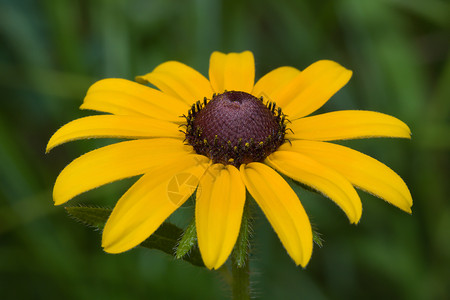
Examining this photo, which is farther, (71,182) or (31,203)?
(31,203)

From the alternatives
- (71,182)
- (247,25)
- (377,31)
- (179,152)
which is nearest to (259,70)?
(247,25)

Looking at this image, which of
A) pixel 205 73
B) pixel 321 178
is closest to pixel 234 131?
pixel 321 178

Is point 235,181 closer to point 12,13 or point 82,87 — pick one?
point 82,87

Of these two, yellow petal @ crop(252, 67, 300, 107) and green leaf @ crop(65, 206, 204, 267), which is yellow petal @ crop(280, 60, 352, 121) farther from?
green leaf @ crop(65, 206, 204, 267)

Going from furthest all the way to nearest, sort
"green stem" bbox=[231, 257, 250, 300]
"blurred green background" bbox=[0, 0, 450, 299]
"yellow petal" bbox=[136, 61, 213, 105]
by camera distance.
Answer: "blurred green background" bbox=[0, 0, 450, 299] < "yellow petal" bbox=[136, 61, 213, 105] < "green stem" bbox=[231, 257, 250, 300]

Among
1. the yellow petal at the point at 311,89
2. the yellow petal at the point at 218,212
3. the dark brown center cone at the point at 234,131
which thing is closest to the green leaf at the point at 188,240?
the yellow petal at the point at 218,212

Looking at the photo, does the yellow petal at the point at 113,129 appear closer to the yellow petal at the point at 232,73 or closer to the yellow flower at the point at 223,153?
the yellow flower at the point at 223,153

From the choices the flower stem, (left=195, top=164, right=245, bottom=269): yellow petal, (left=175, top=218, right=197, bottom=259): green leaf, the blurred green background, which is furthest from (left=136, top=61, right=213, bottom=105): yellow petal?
the blurred green background
